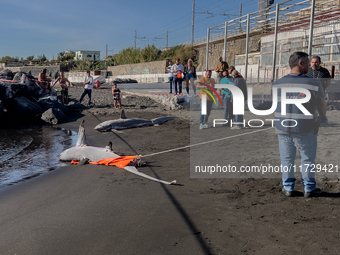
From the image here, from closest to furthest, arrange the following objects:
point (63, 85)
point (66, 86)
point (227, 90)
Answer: point (227, 90) < point (63, 85) < point (66, 86)

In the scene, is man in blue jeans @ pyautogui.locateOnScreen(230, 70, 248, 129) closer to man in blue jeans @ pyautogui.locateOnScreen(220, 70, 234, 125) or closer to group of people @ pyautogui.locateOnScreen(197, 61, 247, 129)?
group of people @ pyautogui.locateOnScreen(197, 61, 247, 129)

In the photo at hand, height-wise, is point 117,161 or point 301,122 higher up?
point 301,122

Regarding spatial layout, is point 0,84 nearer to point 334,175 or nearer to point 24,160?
point 24,160

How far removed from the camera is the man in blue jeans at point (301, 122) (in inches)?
166

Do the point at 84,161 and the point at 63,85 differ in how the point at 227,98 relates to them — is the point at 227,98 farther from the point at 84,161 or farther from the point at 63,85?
the point at 63,85

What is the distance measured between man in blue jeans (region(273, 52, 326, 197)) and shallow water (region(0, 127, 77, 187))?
5.19m

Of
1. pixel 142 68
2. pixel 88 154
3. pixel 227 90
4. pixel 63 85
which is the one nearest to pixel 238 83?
pixel 227 90

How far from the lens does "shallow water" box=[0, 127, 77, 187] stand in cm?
707

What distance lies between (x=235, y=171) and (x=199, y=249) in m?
2.89

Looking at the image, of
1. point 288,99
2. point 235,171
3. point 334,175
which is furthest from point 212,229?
point 334,175

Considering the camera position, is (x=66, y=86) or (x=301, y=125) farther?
(x=66, y=86)

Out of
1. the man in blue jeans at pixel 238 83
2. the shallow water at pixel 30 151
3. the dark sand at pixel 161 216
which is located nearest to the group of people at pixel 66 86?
the shallow water at pixel 30 151

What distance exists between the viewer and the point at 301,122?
4.19 metres

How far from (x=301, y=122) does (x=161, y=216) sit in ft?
7.46
